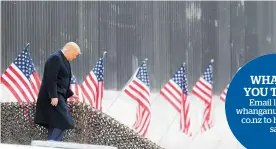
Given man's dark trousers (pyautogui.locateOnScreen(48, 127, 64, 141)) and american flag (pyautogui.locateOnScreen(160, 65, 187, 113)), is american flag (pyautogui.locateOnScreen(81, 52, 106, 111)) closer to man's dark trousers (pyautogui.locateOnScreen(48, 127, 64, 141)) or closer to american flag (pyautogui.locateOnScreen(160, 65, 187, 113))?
american flag (pyautogui.locateOnScreen(160, 65, 187, 113))

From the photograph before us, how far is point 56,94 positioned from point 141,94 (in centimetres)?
556

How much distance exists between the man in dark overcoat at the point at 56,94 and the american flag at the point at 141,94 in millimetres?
5156

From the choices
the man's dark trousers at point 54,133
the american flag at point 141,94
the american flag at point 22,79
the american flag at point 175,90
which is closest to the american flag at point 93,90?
the american flag at point 141,94

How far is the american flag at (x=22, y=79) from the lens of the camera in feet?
42.1

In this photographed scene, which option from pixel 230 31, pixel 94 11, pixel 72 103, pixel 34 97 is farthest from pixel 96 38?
pixel 72 103

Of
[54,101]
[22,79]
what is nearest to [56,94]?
[54,101]

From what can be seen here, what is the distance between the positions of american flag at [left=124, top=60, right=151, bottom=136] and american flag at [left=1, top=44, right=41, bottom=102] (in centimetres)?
244

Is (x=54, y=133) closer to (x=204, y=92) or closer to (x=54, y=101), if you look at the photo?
(x=54, y=101)

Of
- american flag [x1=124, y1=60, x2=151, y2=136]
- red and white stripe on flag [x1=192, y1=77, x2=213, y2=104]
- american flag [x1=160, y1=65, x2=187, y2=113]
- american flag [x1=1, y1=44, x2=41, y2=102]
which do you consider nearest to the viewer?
american flag [x1=1, y1=44, x2=41, y2=102]

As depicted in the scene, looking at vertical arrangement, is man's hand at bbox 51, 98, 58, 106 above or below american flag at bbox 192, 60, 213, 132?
above

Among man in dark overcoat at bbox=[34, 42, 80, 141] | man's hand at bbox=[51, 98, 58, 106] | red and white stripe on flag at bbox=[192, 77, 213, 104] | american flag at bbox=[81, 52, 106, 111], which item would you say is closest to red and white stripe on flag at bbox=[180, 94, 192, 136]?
red and white stripe on flag at bbox=[192, 77, 213, 104]

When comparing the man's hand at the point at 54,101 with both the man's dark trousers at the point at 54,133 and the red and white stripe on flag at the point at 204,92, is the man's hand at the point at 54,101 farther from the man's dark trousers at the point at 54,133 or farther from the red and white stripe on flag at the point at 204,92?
the red and white stripe on flag at the point at 204,92

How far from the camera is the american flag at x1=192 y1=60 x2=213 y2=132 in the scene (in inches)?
674

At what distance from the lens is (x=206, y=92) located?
17.2 m
